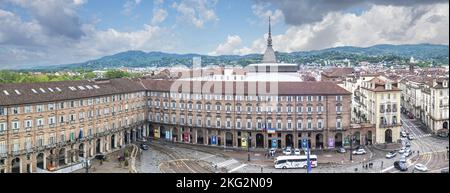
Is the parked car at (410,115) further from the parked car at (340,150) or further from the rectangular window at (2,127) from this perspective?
the rectangular window at (2,127)

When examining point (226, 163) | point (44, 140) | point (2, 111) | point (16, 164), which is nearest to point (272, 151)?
point (226, 163)

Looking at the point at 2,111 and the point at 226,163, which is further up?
the point at 2,111

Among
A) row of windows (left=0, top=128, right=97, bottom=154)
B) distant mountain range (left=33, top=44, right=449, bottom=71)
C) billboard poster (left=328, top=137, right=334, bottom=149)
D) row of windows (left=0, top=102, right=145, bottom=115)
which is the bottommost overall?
billboard poster (left=328, top=137, right=334, bottom=149)

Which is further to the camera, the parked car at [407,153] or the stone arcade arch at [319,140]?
the stone arcade arch at [319,140]

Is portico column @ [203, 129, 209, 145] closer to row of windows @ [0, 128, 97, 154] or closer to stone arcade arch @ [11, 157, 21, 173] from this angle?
row of windows @ [0, 128, 97, 154]

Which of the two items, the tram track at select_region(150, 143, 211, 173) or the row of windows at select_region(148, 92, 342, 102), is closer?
the tram track at select_region(150, 143, 211, 173)

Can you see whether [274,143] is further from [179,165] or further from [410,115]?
[410,115]

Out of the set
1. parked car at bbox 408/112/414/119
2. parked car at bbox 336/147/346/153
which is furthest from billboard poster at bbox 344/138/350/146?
parked car at bbox 408/112/414/119

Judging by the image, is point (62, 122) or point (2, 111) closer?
point (2, 111)

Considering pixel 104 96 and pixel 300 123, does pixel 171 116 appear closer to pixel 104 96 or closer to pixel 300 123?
pixel 104 96

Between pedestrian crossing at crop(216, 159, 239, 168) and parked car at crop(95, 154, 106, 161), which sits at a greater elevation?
parked car at crop(95, 154, 106, 161)

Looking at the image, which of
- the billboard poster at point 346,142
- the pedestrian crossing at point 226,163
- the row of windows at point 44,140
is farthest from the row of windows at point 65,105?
the billboard poster at point 346,142

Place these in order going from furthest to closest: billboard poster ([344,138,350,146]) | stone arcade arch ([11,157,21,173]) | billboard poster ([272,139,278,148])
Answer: billboard poster ([344,138,350,146])
billboard poster ([272,139,278,148])
stone arcade arch ([11,157,21,173])
